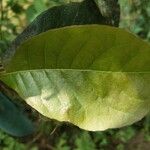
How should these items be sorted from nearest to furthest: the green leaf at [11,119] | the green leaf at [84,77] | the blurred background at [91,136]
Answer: the green leaf at [84,77] → the green leaf at [11,119] → the blurred background at [91,136]

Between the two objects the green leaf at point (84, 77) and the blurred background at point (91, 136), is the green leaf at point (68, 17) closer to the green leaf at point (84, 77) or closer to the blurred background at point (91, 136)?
the green leaf at point (84, 77)

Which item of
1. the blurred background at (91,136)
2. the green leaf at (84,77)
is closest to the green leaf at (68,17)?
the green leaf at (84,77)

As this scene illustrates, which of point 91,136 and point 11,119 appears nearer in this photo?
point 11,119

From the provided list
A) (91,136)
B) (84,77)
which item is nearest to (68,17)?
(84,77)

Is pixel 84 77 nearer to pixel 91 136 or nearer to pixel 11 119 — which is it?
pixel 11 119

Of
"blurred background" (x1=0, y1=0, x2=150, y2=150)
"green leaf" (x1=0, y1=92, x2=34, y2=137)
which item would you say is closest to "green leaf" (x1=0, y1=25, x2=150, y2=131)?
"green leaf" (x1=0, y1=92, x2=34, y2=137)
